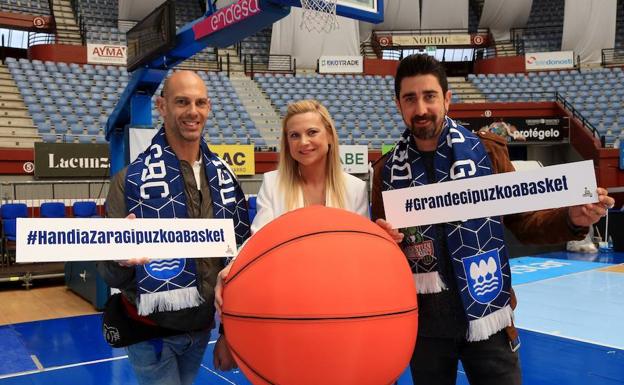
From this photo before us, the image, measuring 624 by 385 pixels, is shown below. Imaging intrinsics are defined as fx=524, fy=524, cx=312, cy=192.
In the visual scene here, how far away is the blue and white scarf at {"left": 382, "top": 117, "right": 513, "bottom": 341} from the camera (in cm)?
165

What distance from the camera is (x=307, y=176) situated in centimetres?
182

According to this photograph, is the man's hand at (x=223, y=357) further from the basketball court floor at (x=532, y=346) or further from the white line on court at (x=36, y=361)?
the white line on court at (x=36, y=361)

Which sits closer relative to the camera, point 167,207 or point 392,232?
point 392,232

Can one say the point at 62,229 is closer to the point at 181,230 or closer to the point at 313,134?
the point at 181,230

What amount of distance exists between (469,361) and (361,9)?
12.9 ft

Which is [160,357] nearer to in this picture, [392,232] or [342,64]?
[392,232]

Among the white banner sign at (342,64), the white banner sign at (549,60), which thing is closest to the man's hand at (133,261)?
the white banner sign at (342,64)

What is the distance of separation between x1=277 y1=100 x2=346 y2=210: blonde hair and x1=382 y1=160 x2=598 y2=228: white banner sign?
17 cm

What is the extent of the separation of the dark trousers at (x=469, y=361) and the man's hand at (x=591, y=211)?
1.42ft

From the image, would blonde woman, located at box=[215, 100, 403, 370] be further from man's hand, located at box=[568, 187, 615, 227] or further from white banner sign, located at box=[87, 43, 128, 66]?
white banner sign, located at box=[87, 43, 128, 66]

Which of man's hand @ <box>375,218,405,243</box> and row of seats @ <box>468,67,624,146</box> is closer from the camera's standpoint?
man's hand @ <box>375,218,405,243</box>

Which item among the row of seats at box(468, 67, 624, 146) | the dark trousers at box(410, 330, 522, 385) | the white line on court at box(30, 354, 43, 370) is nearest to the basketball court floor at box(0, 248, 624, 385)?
the white line on court at box(30, 354, 43, 370)

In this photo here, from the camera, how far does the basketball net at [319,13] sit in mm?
4570

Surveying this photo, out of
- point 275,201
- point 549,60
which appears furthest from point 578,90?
point 275,201
